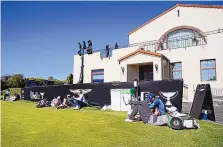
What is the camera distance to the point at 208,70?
2105cm

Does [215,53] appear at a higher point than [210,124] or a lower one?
higher

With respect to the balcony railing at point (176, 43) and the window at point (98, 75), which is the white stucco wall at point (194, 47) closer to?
the balcony railing at point (176, 43)

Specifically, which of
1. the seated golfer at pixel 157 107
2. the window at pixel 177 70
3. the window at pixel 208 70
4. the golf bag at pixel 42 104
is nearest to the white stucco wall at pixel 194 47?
the window at pixel 208 70

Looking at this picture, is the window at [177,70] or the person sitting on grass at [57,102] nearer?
the person sitting on grass at [57,102]

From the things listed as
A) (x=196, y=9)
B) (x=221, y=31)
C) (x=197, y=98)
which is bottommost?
(x=197, y=98)

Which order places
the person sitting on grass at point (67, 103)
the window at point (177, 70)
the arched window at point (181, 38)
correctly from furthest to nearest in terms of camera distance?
1. the arched window at point (181, 38)
2. the window at point (177, 70)
3. the person sitting on grass at point (67, 103)

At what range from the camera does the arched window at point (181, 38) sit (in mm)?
23123

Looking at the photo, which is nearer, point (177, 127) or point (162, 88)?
point (177, 127)

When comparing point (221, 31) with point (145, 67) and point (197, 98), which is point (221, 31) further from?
point (197, 98)

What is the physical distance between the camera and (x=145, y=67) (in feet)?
82.2

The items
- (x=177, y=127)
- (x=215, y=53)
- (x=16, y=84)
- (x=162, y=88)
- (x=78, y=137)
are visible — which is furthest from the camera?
(x=16, y=84)

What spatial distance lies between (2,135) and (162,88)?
8.79 meters

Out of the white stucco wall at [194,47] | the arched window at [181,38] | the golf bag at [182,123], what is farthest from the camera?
the arched window at [181,38]

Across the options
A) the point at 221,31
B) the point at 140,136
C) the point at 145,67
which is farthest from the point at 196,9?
the point at 140,136
